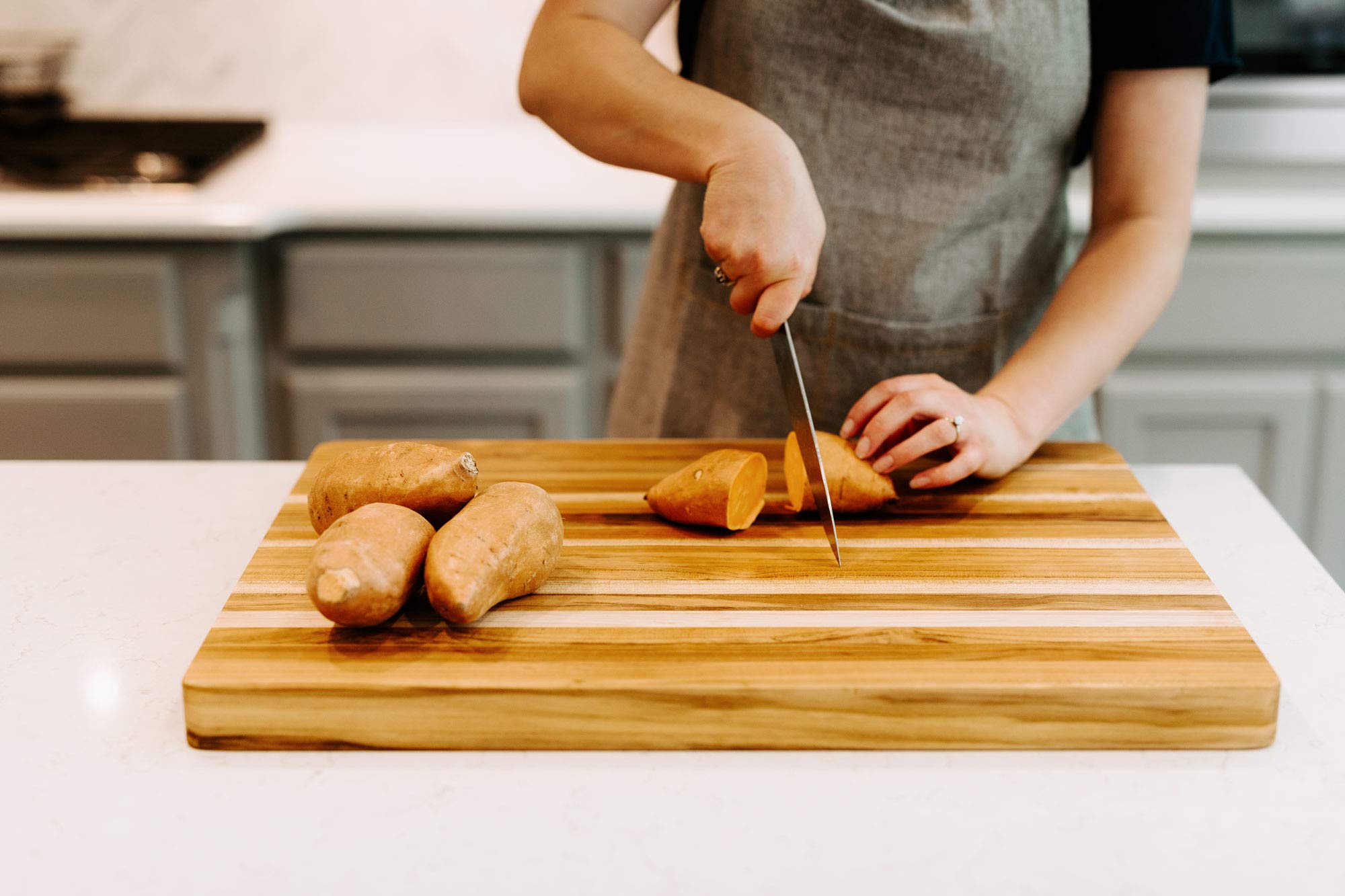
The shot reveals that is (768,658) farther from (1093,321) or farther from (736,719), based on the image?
(1093,321)

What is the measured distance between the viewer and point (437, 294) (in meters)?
1.83

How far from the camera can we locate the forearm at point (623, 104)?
2.83 feet

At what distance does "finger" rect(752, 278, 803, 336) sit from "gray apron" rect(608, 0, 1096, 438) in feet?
0.99

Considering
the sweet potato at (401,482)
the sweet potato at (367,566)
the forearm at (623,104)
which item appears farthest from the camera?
the forearm at (623,104)

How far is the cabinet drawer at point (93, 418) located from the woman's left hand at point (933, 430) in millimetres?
1283

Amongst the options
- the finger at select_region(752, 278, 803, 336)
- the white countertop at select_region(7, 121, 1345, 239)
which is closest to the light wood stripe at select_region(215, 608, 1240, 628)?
the finger at select_region(752, 278, 803, 336)

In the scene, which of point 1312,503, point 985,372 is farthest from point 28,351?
point 1312,503

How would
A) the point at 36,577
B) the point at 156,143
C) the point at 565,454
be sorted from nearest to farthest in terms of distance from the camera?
the point at 36,577, the point at 565,454, the point at 156,143

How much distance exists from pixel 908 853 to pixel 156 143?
1961 millimetres

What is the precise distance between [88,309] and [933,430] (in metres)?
1.39

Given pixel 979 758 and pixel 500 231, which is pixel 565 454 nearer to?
pixel 979 758

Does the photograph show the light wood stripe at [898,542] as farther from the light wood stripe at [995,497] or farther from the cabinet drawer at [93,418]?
the cabinet drawer at [93,418]

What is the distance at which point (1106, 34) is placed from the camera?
1057 millimetres

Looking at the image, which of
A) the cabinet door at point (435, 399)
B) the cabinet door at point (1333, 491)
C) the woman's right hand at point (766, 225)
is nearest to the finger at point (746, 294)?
the woman's right hand at point (766, 225)
